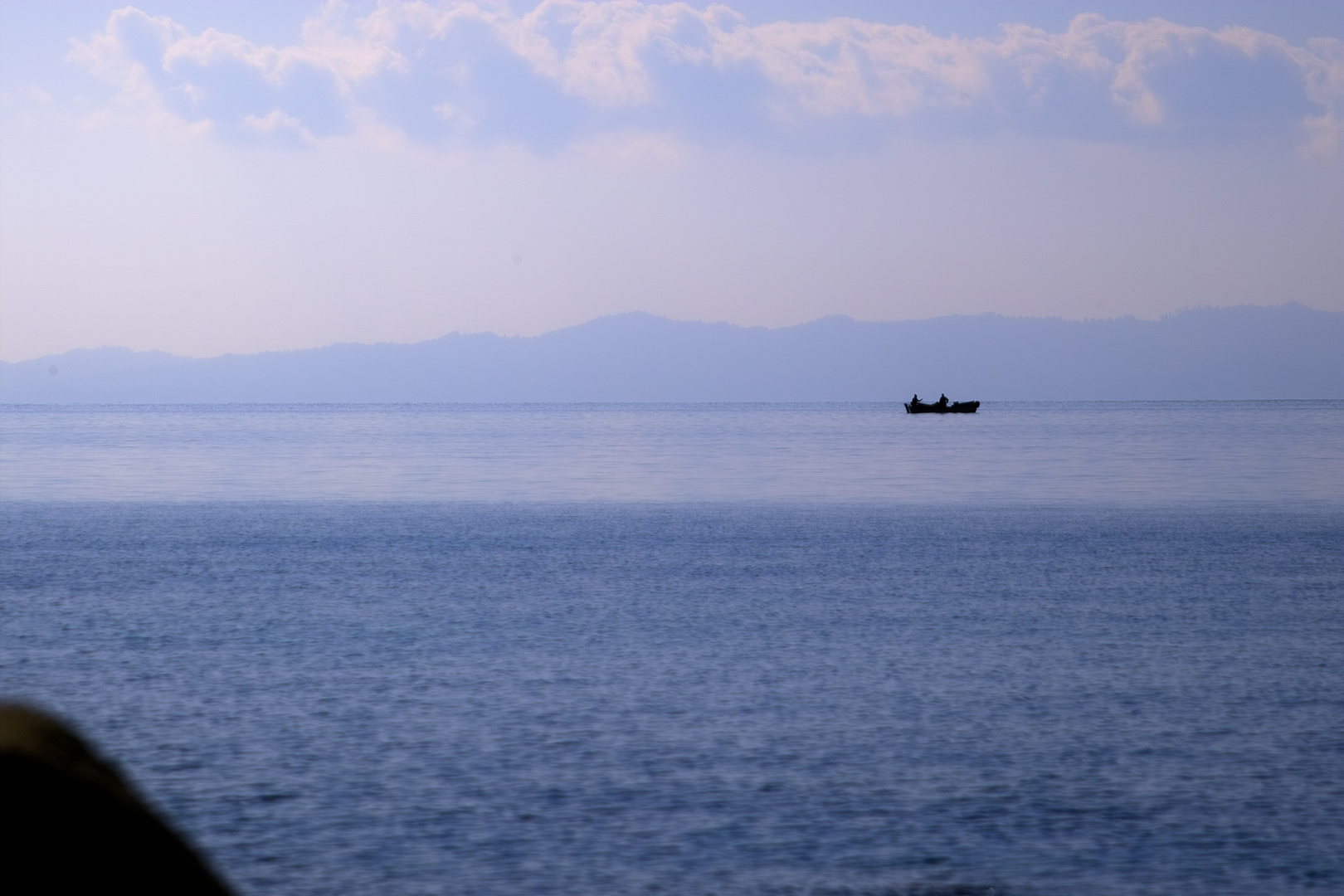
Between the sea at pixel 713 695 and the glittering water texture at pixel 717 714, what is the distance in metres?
0.08

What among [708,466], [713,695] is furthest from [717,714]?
[708,466]

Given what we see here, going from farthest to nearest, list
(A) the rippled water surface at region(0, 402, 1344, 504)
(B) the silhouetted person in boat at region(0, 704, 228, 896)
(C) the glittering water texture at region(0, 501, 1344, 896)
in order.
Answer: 1. (A) the rippled water surface at region(0, 402, 1344, 504)
2. (C) the glittering water texture at region(0, 501, 1344, 896)
3. (B) the silhouetted person in boat at region(0, 704, 228, 896)

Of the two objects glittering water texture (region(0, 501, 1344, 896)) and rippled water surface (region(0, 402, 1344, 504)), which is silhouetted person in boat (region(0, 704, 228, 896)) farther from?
rippled water surface (region(0, 402, 1344, 504))

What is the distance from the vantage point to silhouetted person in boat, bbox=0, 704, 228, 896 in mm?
4145

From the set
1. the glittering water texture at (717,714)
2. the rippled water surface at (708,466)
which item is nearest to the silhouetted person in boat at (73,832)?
the glittering water texture at (717,714)

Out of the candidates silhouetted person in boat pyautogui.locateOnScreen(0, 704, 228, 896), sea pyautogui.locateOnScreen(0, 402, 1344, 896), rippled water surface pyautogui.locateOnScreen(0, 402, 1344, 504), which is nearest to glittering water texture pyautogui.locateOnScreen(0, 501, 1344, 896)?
sea pyautogui.locateOnScreen(0, 402, 1344, 896)

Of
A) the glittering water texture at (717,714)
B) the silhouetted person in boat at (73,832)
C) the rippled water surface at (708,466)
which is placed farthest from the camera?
the rippled water surface at (708,466)

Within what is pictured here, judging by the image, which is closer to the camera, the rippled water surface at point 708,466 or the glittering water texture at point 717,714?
the glittering water texture at point 717,714

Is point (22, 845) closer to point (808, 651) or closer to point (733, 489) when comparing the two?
point (808, 651)

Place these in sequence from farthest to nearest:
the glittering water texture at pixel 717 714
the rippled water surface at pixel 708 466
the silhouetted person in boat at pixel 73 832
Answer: the rippled water surface at pixel 708 466 < the glittering water texture at pixel 717 714 < the silhouetted person in boat at pixel 73 832

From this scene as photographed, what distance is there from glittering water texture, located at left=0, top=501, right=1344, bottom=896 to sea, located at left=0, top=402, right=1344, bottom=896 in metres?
0.08

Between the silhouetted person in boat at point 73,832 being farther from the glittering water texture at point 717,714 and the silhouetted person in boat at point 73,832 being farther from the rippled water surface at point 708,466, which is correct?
the rippled water surface at point 708,466

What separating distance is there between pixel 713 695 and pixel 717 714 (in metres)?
1.36

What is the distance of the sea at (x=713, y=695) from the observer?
13.8 m
